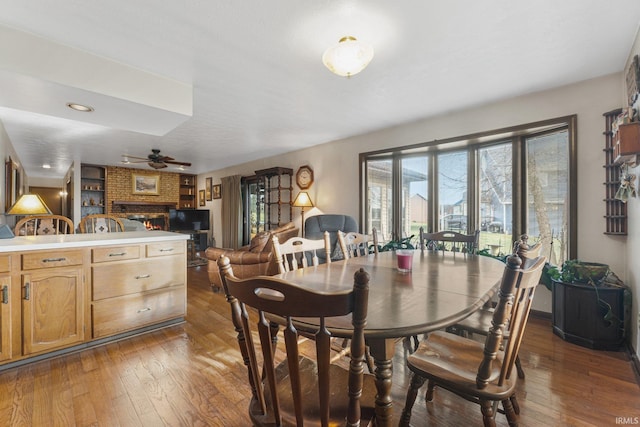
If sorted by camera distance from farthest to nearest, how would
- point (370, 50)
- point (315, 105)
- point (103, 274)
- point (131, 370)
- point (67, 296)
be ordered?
point (315, 105) < point (103, 274) < point (67, 296) < point (131, 370) < point (370, 50)

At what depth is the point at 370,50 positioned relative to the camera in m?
1.76

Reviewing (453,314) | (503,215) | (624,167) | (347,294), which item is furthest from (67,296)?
(624,167)

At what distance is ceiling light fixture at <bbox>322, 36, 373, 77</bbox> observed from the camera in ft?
5.64

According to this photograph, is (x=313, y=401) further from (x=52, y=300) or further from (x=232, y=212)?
(x=232, y=212)

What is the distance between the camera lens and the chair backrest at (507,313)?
943 millimetres

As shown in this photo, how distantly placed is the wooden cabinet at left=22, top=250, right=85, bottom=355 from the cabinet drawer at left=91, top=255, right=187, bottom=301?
0.12 meters

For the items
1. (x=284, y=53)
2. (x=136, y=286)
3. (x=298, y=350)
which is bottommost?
(x=136, y=286)

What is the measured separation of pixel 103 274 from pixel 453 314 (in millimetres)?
2669

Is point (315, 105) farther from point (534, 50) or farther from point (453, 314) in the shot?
point (453, 314)

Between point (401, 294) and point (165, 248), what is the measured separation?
238cm

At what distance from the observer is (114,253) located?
2381 mm

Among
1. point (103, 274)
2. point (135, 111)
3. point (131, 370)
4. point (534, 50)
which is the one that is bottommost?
point (131, 370)

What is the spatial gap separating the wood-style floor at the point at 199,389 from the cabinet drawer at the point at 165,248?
78 cm

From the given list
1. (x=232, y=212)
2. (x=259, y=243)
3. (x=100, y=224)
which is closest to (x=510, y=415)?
(x=259, y=243)
